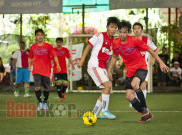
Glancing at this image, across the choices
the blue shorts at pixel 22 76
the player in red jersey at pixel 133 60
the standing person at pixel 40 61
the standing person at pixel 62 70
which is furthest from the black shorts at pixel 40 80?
the blue shorts at pixel 22 76

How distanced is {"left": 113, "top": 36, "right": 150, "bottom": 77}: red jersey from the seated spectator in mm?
10420

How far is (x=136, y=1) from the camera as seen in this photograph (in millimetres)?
11703

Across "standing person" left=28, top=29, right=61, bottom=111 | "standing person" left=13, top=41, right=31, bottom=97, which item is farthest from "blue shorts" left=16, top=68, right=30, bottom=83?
"standing person" left=28, top=29, right=61, bottom=111

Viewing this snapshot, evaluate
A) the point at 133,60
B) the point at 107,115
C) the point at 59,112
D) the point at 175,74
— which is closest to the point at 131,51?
the point at 133,60

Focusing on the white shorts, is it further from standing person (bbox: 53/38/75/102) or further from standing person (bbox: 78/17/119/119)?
standing person (bbox: 53/38/75/102)

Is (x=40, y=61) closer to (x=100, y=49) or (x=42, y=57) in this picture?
(x=42, y=57)

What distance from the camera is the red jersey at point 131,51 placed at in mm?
7912

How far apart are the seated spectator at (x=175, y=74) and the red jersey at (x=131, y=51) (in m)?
10.4

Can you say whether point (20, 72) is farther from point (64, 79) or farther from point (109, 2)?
point (109, 2)

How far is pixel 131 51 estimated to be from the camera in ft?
26.2

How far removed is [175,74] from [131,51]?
10800mm

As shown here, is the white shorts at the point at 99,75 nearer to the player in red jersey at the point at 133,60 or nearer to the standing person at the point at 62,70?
the player in red jersey at the point at 133,60

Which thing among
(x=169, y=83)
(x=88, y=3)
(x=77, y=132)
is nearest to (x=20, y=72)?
(x=88, y=3)

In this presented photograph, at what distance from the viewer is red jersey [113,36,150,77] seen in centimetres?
791
